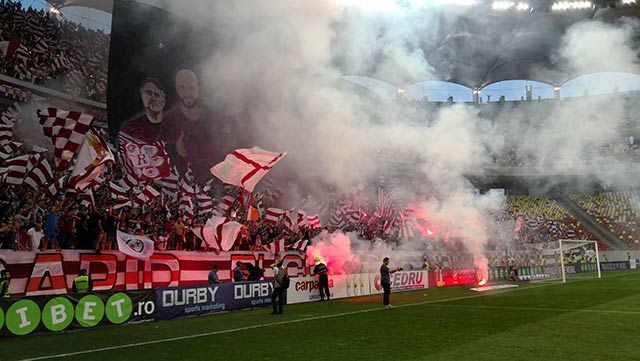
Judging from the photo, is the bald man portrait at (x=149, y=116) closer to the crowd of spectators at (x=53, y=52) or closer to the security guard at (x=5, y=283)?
the crowd of spectators at (x=53, y=52)

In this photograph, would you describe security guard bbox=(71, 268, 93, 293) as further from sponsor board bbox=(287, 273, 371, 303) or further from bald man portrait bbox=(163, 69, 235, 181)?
bald man portrait bbox=(163, 69, 235, 181)

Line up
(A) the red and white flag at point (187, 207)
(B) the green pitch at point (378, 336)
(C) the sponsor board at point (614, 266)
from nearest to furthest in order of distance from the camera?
(B) the green pitch at point (378, 336) < (A) the red and white flag at point (187, 207) < (C) the sponsor board at point (614, 266)

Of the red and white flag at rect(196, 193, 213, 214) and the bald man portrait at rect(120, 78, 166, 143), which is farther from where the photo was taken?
the bald man portrait at rect(120, 78, 166, 143)

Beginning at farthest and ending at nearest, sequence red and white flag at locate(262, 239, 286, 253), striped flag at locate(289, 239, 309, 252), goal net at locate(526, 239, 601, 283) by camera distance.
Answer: goal net at locate(526, 239, 601, 283), striped flag at locate(289, 239, 309, 252), red and white flag at locate(262, 239, 286, 253)

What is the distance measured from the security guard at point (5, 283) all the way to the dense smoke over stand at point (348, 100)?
9.56 m

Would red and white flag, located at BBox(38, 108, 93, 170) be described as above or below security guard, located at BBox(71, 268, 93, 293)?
above

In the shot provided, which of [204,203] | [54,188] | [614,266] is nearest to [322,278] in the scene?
[204,203]

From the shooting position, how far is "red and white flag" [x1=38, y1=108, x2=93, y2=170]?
12.4 m

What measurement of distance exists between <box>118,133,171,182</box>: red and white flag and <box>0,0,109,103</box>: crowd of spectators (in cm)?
407

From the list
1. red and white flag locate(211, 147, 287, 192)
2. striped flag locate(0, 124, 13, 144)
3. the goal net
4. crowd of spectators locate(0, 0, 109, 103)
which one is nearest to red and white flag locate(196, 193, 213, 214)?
red and white flag locate(211, 147, 287, 192)

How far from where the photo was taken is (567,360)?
6.30 meters

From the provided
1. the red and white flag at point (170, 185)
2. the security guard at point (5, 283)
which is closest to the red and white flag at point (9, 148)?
the security guard at point (5, 283)

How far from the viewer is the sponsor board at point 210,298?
12.2 meters

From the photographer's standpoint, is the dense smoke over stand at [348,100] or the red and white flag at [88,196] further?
the dense smoke over stand at [348,100]
